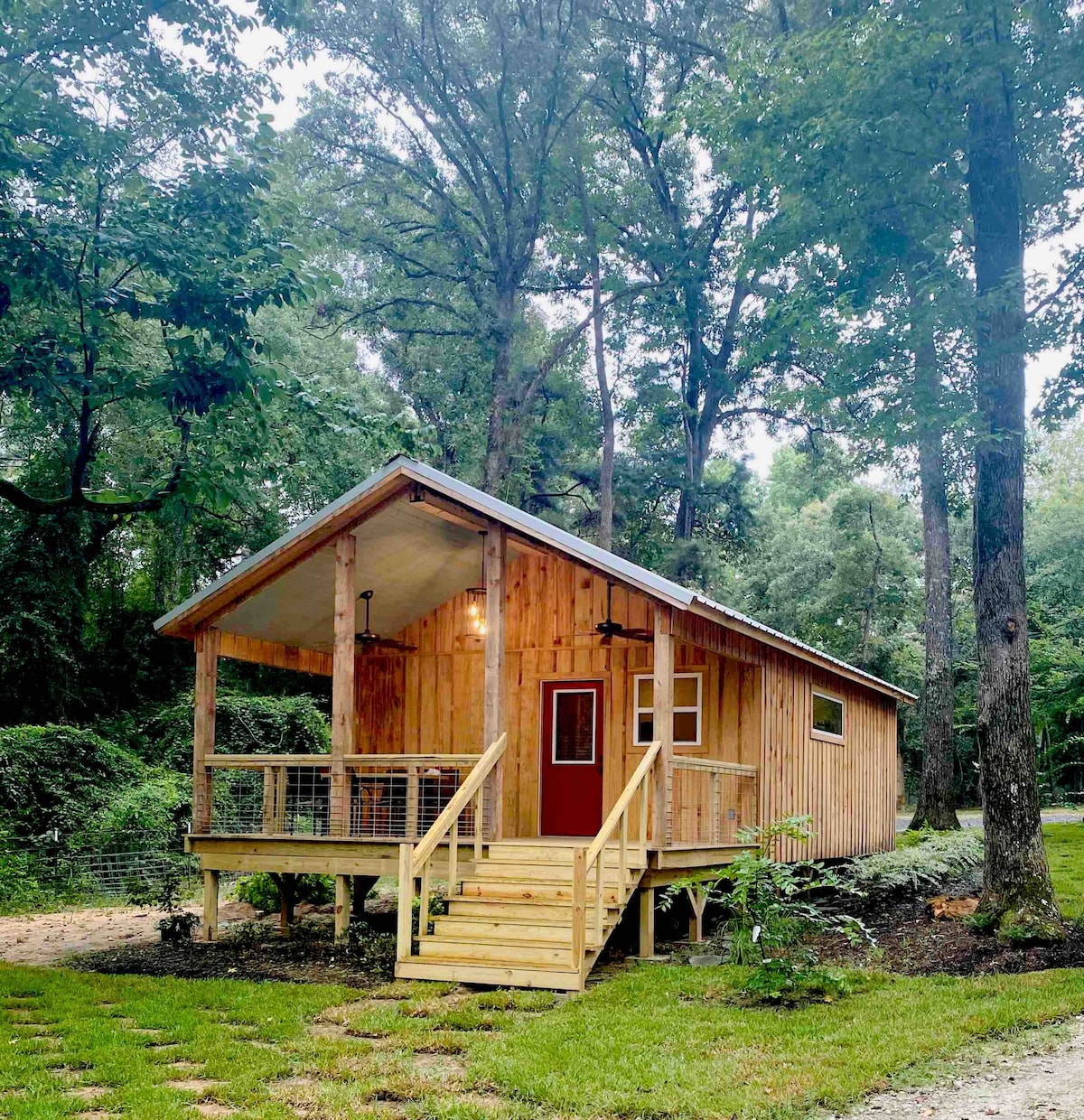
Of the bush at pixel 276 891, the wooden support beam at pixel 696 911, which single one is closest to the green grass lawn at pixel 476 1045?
the wooden support beam at pixel 696 911

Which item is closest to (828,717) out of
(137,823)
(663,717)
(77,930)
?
(663,717)

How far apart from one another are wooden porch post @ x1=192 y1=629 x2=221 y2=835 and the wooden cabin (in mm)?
32

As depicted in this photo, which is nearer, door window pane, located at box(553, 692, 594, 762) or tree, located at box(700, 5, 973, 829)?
tree, located at box(700, 5, 973, 829)

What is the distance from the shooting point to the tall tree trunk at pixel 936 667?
2119cm

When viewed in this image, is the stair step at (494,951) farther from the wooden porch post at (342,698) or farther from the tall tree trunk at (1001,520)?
the tall tree trunk at (1001,520)

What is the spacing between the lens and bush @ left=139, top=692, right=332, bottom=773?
65.5ft

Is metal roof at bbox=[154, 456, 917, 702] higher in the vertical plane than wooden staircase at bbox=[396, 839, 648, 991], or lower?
higher

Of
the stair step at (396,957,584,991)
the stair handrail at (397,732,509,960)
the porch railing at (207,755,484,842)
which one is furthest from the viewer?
the porch railing at (207,755,484,842)

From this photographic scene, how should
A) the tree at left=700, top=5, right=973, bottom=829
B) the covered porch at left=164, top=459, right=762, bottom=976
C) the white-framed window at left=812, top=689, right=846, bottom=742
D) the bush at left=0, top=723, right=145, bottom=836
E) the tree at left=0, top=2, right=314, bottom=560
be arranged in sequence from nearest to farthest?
the tree at left=0, top=2, right=314, bottom=560 → the covered porch at left=164, top=459, right=762, bottom=976 → the tree at left=700, top=5, right=973, bottom=829 → the white-framed window at left=812, top=689, right=846, bottom=742 → the bush at left=0, top=723, right=145, bottom=836

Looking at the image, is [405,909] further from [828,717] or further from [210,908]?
[828,717]

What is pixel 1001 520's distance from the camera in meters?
11.6

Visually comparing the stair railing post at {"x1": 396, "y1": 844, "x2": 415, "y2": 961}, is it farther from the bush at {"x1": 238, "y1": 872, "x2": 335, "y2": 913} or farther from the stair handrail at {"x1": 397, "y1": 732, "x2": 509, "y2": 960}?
the bush at {"x1": 238, "y1": 872, "x2": 335, "y2": 913}

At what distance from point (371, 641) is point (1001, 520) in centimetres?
737

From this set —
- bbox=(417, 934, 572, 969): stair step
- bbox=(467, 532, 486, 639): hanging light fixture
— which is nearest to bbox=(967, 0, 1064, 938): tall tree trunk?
bbox=(417, 934, 572, 969): stair step
